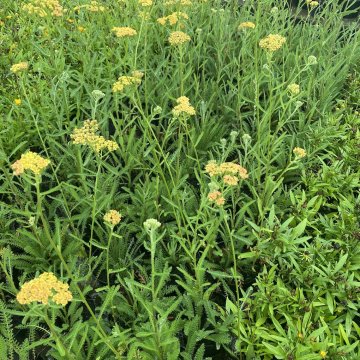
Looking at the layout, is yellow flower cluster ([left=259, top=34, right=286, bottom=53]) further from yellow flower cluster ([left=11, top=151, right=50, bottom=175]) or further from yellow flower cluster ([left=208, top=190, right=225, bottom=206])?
yellow flower cluster ([left=11, top=151, right=50, bottom=175])

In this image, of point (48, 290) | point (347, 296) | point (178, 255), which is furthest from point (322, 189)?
point (48, 290)

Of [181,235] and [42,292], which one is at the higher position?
[42,292]

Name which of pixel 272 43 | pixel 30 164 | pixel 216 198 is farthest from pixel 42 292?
pixel 272 43

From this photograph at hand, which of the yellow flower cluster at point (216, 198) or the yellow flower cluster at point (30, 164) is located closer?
the yellow flower cluster at point (30, 164)

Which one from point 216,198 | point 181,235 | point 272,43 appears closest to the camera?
point 216,198

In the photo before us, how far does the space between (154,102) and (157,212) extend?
0.95 metres

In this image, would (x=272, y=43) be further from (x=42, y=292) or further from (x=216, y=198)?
(x=42, y=292)

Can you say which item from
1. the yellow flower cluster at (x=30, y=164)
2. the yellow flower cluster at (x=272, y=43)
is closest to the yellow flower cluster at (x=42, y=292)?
the yellow flower cluster at (x=30, y=164)

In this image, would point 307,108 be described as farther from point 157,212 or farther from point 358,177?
point 157,212

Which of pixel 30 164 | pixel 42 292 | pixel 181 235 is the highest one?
pixel 30 164

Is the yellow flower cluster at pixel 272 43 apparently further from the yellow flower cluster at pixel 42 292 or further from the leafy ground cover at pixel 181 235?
the yellow flower cluster at pixel 42 292

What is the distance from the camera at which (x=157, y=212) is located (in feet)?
7.31

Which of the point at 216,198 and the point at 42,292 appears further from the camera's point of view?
the point at 216,198

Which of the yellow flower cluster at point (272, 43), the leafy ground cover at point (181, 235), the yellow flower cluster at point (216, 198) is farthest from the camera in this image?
the yellow flower cluster at point (272, 43)
